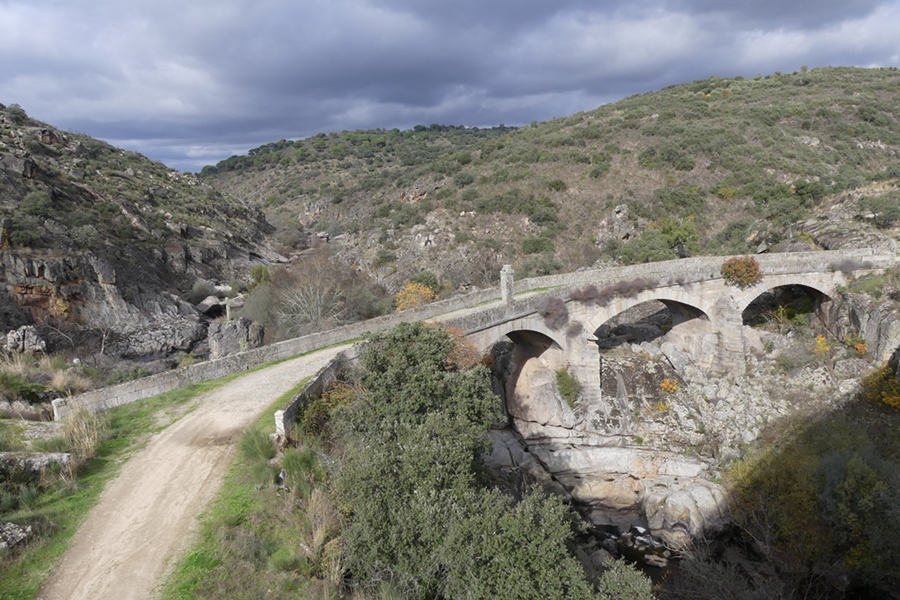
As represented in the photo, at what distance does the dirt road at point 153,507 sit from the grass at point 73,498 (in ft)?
0.56

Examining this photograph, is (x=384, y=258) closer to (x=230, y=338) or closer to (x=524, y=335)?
(x=524, y=335)

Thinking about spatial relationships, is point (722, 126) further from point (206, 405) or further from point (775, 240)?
point (206, 405)

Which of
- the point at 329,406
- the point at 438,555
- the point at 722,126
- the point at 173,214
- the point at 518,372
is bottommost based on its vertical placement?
the point at 518,372

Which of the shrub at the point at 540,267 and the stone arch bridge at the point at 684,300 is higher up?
the shrub at the point at 540,267

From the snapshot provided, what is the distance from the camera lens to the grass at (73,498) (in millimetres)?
5742

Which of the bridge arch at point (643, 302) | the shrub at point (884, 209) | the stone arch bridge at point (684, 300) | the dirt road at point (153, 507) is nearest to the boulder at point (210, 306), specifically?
the stone arch bridge at point (684, 300)

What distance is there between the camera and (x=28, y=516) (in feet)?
21.8

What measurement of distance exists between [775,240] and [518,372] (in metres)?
18.9

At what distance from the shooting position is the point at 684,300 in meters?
22.2

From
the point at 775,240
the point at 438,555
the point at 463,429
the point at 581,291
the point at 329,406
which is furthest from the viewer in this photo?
the point at 775,240

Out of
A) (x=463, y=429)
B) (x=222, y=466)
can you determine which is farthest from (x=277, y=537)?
(x=463, y=429)

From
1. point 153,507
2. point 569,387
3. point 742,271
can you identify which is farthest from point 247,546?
point 742,271

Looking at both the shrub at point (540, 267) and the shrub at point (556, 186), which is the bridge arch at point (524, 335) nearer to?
the shrub at point (540, 267)

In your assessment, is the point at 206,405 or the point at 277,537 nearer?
the point at 277,537
